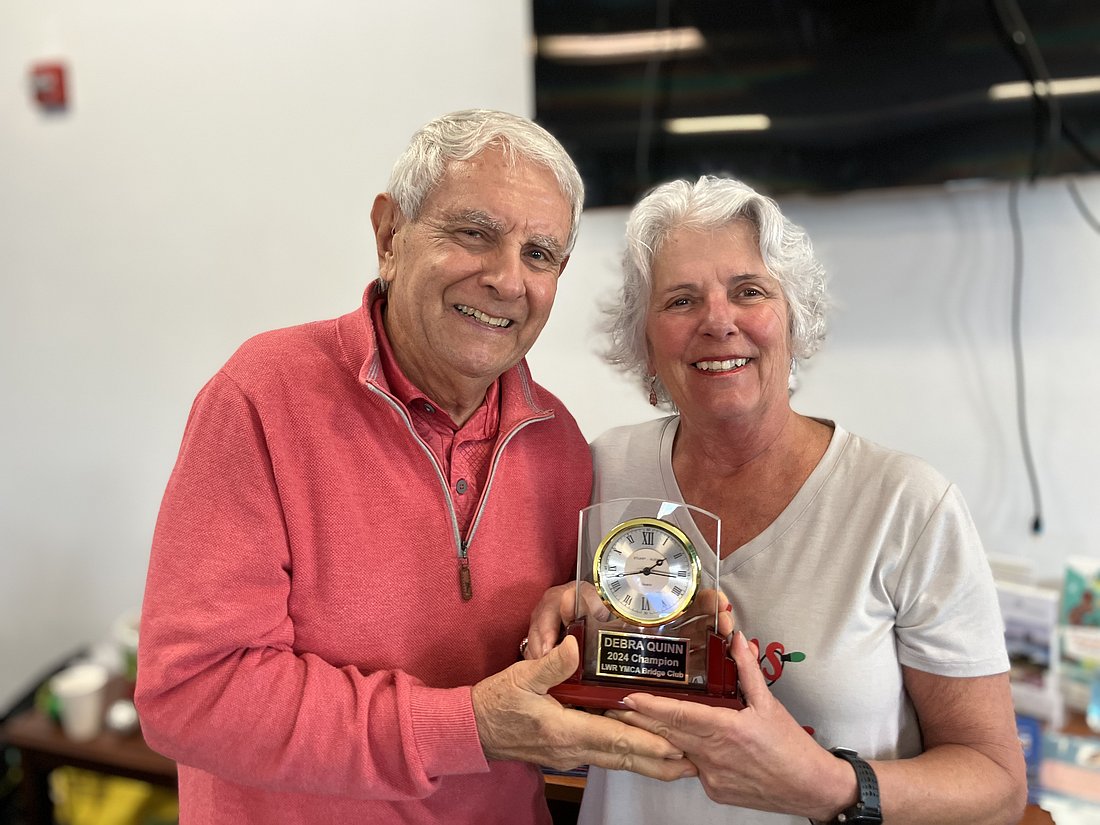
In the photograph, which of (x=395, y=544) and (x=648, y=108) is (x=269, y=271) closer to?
(x=648, y=108)

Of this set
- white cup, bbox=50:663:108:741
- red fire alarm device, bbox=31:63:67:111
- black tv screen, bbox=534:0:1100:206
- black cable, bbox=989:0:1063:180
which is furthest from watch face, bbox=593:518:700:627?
red fire alarm device, bbox=31:63:67:111

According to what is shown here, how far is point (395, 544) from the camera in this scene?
1.14 meters

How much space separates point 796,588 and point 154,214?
252 cm

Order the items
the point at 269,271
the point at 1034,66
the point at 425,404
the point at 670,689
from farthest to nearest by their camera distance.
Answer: the point at 269,271, the point at 1034,66, the point at 425,404, the point at 670,689

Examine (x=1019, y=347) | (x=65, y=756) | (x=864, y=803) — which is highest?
(x=1019, y=347)

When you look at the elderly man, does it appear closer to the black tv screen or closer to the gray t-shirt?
the gray t-shirt

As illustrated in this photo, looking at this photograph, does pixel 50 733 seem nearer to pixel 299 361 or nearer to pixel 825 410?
pixel 299 361

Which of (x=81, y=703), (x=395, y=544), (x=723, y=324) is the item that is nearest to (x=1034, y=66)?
(x=723, y=324)

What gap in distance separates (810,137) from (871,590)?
1.37 m

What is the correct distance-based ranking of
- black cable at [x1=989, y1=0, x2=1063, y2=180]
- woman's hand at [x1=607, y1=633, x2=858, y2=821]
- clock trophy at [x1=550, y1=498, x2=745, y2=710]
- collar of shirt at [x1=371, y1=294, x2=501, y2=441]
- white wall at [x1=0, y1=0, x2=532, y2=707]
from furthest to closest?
white wall at [x1=0, y1=0, x2=532, y2=707], black cable at [x1=989, y1=0, x2=1063, y2=180], collar of shirt at [x1=371, y1=294, x2=501, y2=441], clock trophy at [x1=550, y1=498, x2=745, y2=710], woman's hand at [x1=607, y1=633, x2=858, y2=821]

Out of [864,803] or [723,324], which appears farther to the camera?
[723,324]

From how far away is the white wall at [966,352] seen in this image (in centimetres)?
198

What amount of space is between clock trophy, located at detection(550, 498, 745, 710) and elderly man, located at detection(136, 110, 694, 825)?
9 centimetres

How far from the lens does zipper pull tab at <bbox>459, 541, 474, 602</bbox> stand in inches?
45.7
